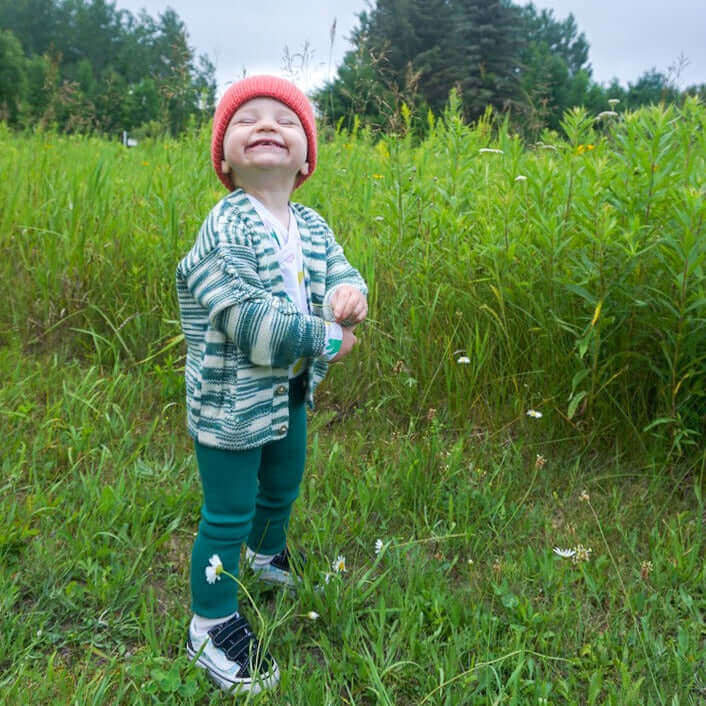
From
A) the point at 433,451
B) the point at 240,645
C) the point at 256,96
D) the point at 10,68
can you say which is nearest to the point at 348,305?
the point at 256,96

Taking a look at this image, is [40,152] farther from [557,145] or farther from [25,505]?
[557,145]

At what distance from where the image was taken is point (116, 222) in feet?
11.8

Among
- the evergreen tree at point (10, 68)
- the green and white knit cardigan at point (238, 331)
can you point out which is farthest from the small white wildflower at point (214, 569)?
the evergreen tree at point (10, 68)

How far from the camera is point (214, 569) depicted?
1680 mm

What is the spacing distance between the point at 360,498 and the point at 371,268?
1.13 m

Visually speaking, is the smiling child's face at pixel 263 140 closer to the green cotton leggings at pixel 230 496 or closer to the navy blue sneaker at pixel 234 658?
the green cotton leggings at pixel 230 496

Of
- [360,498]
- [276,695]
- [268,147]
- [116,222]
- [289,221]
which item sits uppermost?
[268,147]

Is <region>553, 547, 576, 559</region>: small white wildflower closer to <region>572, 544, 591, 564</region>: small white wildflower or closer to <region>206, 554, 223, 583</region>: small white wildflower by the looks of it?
→ <region>572, 544, 591, 564</region>: small white wildflower

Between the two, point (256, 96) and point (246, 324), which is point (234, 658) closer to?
point (246, 324)

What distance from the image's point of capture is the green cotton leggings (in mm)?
1650

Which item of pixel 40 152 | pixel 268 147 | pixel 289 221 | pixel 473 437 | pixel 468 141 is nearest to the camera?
pixel 268 147

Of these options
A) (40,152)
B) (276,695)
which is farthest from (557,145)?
(40,152)

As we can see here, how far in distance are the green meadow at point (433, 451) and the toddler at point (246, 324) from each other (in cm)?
19

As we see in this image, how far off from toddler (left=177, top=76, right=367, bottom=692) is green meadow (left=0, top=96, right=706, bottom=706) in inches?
7.3
